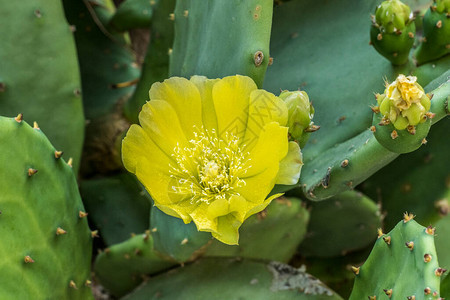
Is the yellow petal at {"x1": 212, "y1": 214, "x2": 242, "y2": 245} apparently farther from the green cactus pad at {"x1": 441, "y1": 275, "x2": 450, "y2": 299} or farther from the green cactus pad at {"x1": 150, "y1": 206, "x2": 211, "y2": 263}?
the green cactus pad at {"x1": 441, "y1": 275, "x2": 450, "y2": 299}

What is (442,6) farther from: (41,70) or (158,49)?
(41,70)

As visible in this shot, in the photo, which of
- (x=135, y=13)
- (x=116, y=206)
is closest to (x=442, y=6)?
(x=135, y=13)

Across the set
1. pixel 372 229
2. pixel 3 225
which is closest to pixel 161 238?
pixel 3 225

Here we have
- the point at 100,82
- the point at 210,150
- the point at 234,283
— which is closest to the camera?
the point at 210,150

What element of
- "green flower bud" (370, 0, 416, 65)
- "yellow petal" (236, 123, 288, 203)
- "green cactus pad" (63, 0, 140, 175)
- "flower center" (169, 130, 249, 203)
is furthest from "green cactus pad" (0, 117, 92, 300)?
"green flower bud" (370, 0, 416, 65)

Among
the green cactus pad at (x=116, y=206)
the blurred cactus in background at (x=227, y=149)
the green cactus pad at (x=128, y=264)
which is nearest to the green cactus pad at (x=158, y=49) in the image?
the blurred cactus in background at (x=227, y=149)
